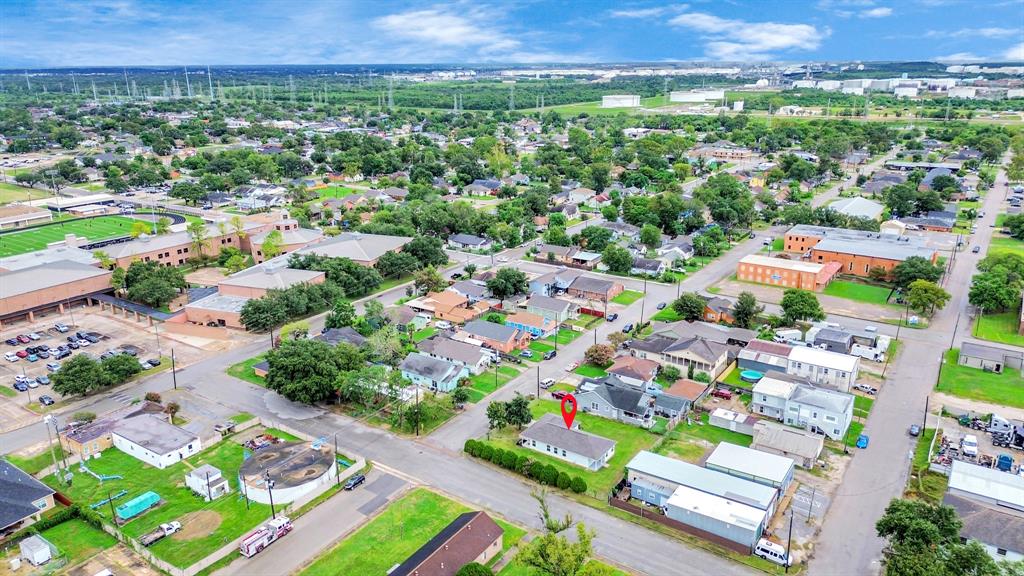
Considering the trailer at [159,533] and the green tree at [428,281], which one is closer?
the trailer at [159,533]

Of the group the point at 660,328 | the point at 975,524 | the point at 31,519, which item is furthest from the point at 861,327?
the point at 31,519

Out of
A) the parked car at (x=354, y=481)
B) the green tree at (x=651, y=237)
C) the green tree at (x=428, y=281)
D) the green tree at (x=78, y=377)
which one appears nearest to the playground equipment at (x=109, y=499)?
the parked car at (x=354, y=481)

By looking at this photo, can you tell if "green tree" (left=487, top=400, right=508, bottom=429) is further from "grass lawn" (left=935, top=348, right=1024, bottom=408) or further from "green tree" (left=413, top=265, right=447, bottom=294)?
"grass lawn" (left=935, top=348, right=1024, bottom=408)

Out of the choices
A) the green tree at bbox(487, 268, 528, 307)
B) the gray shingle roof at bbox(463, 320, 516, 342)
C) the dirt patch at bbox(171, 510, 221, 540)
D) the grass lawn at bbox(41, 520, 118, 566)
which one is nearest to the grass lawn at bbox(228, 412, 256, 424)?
the dirt patch at bbox(171, 510, 221, 540)

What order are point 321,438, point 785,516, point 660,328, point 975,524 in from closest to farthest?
1. point 975,524
2. point 785,516
3. point 321,438
4. point 660,328

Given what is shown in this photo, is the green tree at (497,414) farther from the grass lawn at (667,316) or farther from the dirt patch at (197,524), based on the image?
the grass lawn at (667,316)

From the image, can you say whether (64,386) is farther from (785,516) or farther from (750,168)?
(750,168)

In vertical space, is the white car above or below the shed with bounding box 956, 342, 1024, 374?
below
